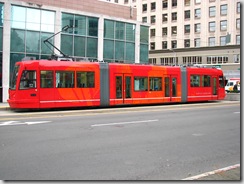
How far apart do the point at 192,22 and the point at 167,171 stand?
67.7 metres

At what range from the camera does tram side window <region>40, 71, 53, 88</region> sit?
17328mm

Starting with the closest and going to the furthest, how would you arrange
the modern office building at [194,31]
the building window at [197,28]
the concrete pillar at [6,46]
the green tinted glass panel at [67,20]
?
the concrete pillar at [6,46] → the green tinted glass panel at [67,20] → the modern office building at [194,31] → the building window at [197,28]

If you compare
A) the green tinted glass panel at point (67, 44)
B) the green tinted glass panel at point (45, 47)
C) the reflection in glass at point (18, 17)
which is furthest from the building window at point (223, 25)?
the reflection in glass at point (18, 17)

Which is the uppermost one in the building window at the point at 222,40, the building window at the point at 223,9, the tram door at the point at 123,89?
the building window at the point at 223,9

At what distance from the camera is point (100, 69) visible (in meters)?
19.3

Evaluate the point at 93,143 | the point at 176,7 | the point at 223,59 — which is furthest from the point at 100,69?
the point at 176,7

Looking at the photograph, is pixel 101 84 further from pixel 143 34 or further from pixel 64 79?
pixel 143 34

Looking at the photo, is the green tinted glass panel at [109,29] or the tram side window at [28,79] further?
the green tinted glass panel at [109,29]

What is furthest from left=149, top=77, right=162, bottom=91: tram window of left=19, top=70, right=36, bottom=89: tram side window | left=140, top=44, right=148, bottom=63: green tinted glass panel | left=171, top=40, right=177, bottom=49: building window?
left=171, top=40, right=177, bottom=49: building window

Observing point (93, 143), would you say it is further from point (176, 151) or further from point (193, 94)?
point (193, 94)

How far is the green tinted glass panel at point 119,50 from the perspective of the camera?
30.5 m

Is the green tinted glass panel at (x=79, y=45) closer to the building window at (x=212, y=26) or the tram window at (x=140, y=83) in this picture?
the tram window at (x=140, y=83)

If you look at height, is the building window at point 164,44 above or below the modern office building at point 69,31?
above

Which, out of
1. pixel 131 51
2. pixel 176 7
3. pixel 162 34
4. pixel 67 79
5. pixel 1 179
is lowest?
pixel 1 179
